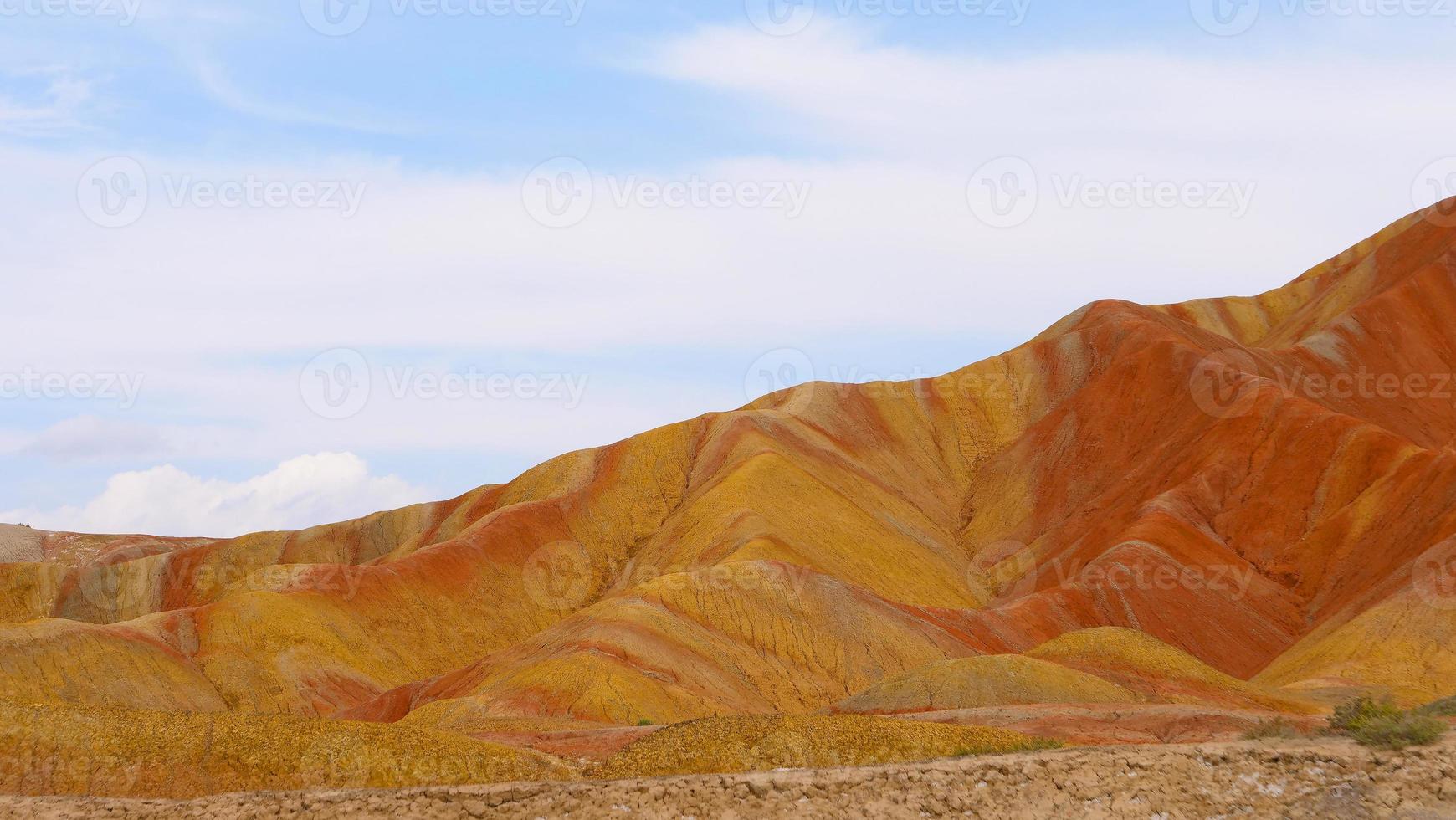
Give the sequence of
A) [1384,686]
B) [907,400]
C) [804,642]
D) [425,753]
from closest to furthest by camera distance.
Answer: [425,753], [1384,686], [804,642], [907,400]

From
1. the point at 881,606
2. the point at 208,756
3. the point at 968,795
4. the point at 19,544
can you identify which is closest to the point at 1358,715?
the point at 968,795

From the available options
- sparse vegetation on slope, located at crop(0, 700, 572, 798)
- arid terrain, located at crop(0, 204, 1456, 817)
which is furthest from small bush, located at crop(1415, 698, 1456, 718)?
sparse vegetation on slope, located at crop(0, 700, 572, 798)

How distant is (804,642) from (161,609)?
56487 millimetres

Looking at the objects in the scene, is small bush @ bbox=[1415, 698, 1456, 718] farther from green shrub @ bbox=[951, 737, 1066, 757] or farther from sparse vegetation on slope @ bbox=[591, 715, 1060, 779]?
sparse vegetation on slope @ bbox=[591, 715, 1060, 779]

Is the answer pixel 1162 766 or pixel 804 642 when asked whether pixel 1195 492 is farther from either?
pixel 1162 766

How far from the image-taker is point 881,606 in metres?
67.2

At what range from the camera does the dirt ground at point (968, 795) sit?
18.0m

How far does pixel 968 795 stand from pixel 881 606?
162 feet

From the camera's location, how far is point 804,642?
6388 cm

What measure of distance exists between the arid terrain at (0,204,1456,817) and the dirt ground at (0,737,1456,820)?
0.19ft

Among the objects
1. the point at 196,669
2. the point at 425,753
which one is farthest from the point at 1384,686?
the point at 196,669

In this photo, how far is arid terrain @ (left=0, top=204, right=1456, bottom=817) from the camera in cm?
2284

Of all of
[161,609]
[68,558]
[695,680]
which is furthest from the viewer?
[68,558]

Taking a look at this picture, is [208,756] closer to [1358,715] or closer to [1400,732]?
[1400,732]
